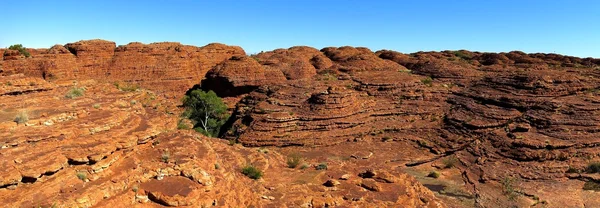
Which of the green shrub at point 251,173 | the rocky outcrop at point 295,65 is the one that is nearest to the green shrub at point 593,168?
the green shrub at point 251,173

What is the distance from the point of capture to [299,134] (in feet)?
89.6

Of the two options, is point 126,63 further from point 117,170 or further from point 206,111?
point 117,170

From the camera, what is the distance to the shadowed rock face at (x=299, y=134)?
8586 millimetres

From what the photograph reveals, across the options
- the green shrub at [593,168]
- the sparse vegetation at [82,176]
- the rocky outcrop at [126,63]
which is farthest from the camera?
the rocky outcrop at [126,63]

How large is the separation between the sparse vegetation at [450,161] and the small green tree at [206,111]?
67.9 ft

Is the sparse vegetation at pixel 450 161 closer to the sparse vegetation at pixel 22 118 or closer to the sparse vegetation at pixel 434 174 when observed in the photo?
the sparse vegetation at pixel 434 174

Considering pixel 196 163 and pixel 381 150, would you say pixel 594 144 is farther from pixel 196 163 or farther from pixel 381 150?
pixel 196 163

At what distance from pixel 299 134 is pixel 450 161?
10.6m

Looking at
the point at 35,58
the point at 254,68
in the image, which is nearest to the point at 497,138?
the point at 254,68

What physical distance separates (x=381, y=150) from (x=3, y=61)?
34.3m

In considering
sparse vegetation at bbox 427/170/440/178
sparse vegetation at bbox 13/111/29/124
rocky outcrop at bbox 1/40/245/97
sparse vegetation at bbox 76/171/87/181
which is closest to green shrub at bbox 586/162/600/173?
sparse vegetation at bbox 427/170/440/178

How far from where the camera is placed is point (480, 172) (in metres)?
21.7

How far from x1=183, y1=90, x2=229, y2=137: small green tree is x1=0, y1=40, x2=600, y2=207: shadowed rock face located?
11.7ft

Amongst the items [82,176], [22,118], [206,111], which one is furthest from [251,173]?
[206,111]
